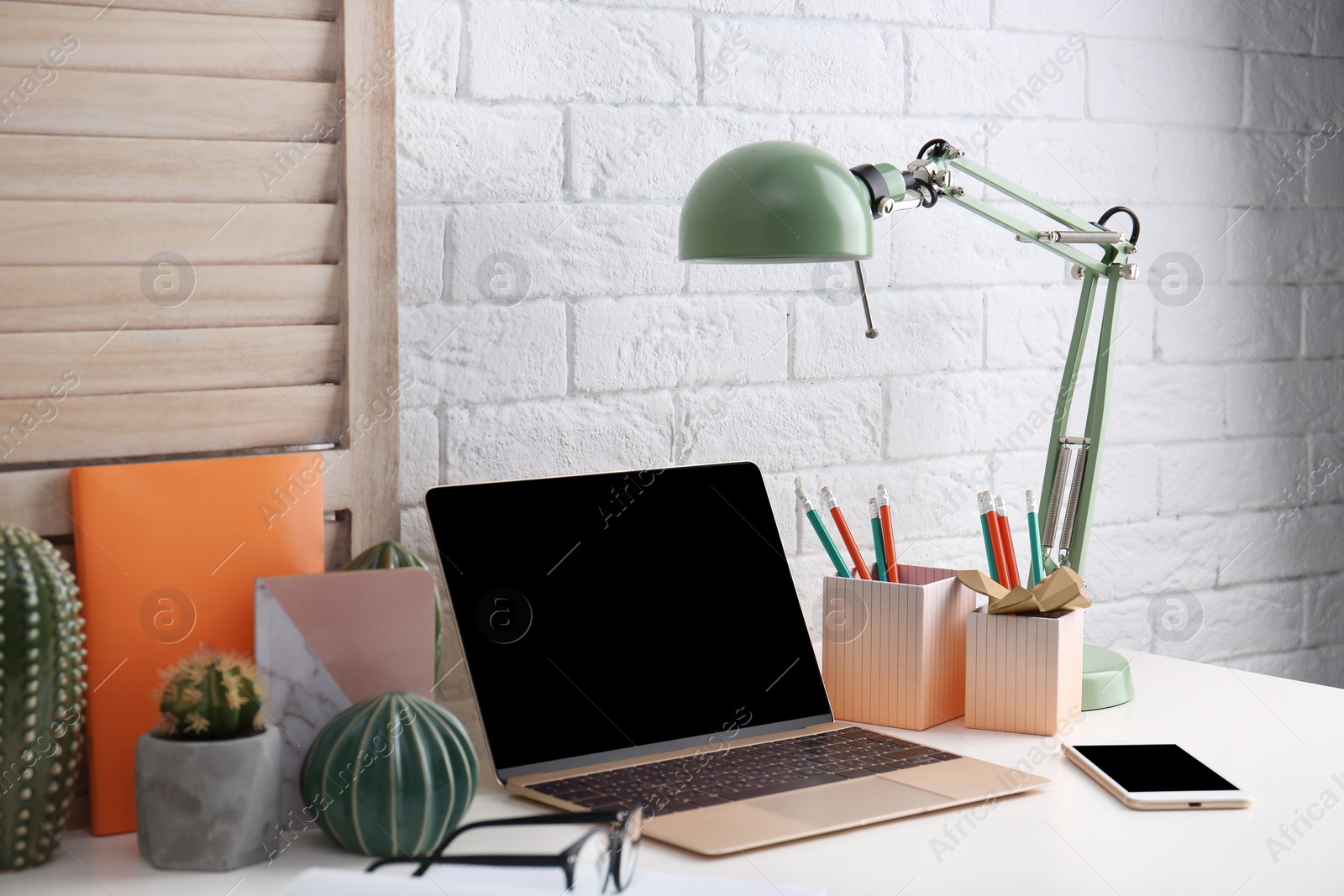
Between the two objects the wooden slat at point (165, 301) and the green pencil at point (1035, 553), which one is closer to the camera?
the wooden slat at point (165, 301)

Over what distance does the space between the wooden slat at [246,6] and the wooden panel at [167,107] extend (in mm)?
47

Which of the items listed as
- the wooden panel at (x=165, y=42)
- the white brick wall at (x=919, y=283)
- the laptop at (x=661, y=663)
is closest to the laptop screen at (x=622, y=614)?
the laptop at (x=661, y=663)

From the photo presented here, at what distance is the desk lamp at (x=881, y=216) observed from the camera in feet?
3.14

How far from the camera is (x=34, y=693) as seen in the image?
2.41 feet

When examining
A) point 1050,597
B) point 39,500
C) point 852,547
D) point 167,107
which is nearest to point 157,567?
point 39,500

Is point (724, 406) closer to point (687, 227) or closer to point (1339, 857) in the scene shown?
point (687, 227)

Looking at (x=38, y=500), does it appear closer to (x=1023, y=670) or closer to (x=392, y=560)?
(x=392, y=560)

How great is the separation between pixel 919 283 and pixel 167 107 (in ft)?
2.47

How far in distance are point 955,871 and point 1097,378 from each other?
619mm

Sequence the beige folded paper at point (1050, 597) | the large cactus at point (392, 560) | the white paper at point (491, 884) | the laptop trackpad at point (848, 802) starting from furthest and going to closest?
the beige folded paper at point (1050, 597), the large cactus at point (392, 560), the laptop trackpad at point (848, 802), the white paper at point (491, 884)

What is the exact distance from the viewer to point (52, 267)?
84 cm

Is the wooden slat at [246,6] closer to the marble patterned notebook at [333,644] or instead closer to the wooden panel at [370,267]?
the wooden panel at [370,267]

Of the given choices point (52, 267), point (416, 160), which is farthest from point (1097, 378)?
point (52, 267)

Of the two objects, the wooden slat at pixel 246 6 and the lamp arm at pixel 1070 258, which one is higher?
the wooden slat at pixel 246 6
